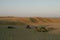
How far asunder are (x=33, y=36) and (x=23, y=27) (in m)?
0.19

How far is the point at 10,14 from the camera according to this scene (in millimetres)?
1906

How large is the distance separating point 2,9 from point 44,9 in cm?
62

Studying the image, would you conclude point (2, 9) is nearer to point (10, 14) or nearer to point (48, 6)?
point (10, 14)

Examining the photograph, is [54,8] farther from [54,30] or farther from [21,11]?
[21,11]

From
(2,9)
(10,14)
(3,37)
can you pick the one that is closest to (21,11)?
(10,14)

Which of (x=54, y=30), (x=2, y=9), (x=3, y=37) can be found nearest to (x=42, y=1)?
(x=54, y=30)

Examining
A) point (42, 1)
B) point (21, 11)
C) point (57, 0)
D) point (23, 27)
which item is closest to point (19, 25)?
point (23, 27)

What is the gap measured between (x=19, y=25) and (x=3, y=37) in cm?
28

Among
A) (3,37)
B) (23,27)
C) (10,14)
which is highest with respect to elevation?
(10,14)

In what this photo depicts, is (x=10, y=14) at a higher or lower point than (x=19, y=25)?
higher

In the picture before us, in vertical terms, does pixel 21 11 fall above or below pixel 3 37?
above

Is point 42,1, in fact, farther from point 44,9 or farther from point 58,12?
point 58,12

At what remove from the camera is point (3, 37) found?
1.83 meters

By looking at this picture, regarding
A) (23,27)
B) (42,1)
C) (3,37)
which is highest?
(42,1)
